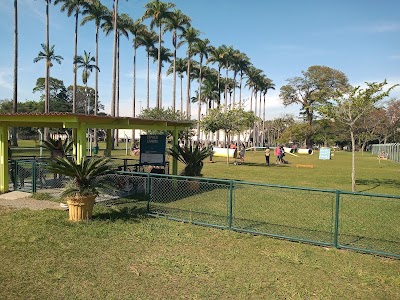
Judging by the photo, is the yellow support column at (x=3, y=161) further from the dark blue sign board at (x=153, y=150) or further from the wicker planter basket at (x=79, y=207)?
the wicker planter basket at (x=79, y=207)

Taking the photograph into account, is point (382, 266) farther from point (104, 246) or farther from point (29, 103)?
point (29, 103)

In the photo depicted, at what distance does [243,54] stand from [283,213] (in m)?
66.6

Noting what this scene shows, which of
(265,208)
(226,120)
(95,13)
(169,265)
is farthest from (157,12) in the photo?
(169,265)

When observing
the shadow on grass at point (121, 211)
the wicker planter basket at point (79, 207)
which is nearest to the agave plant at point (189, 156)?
the shadow on grass at point (121, 211)

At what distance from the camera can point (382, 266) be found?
20.2 feet

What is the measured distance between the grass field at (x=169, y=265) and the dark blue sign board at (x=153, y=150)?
6.41 meters

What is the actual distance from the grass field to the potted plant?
0.47 m

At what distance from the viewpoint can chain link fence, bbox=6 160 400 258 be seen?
7.65m

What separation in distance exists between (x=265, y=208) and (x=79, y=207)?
5.39m

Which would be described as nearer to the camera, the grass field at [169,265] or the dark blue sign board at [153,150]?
the grass field at [169,265]

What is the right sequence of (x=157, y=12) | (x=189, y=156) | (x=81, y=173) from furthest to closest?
(x=157, y=12) → (x=189, y=156) → (x=81, y=173)

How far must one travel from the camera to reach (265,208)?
34.4ft

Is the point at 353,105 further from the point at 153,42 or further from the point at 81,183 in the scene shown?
the point at 153,42

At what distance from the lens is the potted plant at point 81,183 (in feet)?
28.0
